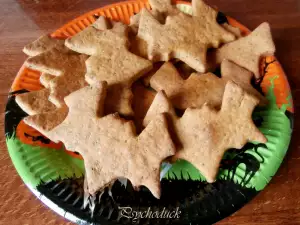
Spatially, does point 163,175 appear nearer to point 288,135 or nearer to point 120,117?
point 120,117

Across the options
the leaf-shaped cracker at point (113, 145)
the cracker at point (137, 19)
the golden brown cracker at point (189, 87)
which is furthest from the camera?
the cracker at point (137, 19)

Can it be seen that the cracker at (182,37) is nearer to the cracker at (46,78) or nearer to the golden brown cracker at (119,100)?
the golden brown cracker at (119,100)

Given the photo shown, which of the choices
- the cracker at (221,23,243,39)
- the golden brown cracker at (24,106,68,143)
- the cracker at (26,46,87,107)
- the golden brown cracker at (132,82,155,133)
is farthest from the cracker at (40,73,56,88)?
the cracker at (221,23,243,39)

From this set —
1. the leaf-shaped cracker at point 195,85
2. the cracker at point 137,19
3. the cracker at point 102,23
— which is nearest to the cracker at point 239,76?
the leaf-shaped cracker at point 195,85

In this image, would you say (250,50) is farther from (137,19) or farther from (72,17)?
(72,17)

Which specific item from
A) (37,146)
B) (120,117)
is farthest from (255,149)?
(37,146)

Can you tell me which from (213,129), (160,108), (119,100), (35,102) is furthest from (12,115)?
(213,129)

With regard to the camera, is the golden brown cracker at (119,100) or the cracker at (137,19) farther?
the cracker at (137,19)
